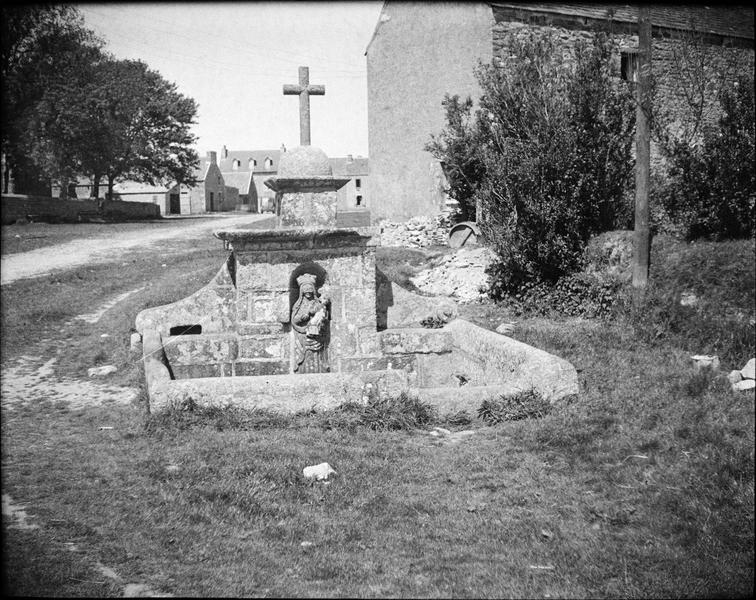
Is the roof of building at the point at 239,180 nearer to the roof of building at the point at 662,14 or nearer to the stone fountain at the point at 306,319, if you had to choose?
the roof of building at the point at 662,14

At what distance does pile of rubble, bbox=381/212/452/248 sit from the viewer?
1875 cm

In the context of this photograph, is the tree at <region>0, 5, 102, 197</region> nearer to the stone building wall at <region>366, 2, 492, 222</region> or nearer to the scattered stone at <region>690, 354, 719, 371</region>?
the stone building wall at <region>366, 2, 492, 222</region>

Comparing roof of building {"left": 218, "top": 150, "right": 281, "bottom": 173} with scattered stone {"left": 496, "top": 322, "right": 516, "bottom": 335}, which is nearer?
scattered stone {"left": 496, "top": 322, "right": 516, "bottom": 335}

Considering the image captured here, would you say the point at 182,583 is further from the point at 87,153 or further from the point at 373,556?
the point at 87,153

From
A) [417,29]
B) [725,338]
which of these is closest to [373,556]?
[725,338]

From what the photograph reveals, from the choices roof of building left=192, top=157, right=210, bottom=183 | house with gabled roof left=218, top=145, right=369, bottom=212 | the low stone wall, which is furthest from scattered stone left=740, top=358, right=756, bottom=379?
roof of building left=192, top=157, right=210, bottom=183

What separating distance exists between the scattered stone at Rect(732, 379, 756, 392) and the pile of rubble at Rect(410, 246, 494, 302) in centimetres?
741

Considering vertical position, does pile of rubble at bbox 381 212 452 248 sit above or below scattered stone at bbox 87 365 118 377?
above

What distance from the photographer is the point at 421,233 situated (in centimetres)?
1911

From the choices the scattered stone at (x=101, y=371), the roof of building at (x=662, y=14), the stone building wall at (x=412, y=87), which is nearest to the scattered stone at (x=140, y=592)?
the scattered stone at (x=101, y=371)

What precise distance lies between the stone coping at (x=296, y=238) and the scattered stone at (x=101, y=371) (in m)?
2.57

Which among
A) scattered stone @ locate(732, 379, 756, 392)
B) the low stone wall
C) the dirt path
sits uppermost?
the low stone wall

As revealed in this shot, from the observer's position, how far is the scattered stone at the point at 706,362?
5.88 meters

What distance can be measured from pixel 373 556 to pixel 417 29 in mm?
18961
